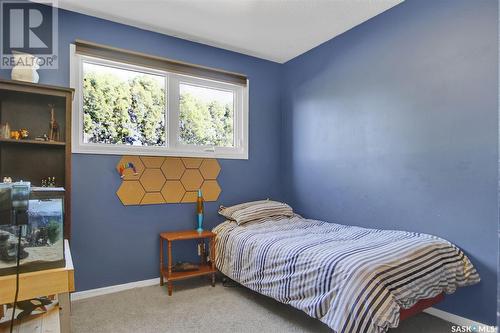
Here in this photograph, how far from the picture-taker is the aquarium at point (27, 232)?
101cm

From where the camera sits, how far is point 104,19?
271cm

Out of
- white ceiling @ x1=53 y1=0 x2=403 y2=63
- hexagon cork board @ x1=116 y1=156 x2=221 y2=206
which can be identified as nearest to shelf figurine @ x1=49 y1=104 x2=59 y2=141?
hexagon cork board @ x1=116 y1=156 x2=221 y2=206

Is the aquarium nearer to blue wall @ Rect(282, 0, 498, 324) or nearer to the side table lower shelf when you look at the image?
the side table lower shelf

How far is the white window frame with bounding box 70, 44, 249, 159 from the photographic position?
2.60m

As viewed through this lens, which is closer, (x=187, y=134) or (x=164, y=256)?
(x=164, y=256)

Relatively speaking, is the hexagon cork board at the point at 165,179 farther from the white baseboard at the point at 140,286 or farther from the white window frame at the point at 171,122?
the white baseboard at the point at 140,286

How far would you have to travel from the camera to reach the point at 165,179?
2.96 m

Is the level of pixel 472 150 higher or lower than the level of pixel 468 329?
higher

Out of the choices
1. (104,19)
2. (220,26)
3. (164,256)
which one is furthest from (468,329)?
(104,19)

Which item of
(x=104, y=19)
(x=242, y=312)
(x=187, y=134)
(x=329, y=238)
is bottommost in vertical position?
(x=242, y=312)

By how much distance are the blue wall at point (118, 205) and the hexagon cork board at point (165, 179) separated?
7 centimetres

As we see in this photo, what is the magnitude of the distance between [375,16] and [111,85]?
8.33 feet

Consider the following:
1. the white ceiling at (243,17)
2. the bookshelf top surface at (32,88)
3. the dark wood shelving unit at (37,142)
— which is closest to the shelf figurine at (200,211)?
the dark wood shelving unit at (37,142)

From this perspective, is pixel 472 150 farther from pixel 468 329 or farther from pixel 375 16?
pixel 375 16
